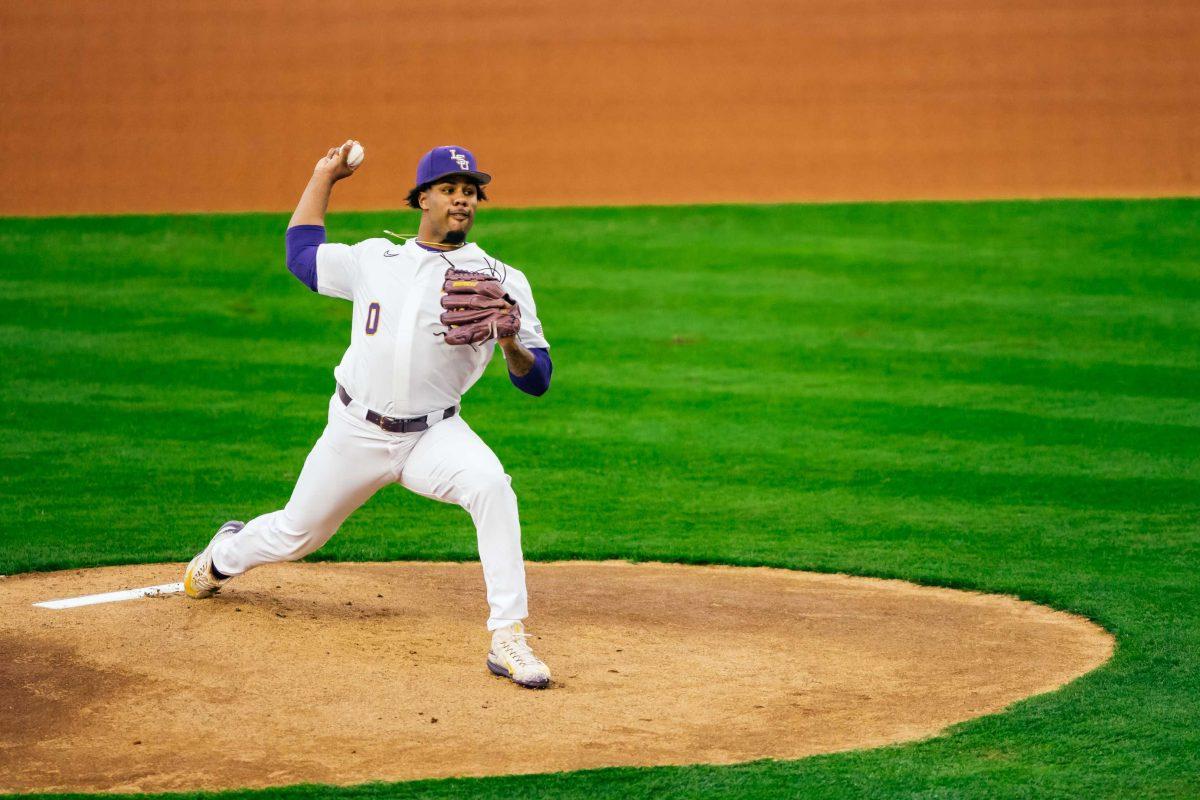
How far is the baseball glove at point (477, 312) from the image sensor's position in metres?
4.77

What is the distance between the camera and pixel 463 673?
197 inches

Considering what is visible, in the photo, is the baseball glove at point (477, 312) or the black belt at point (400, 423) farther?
the black belt at point (400, 423)

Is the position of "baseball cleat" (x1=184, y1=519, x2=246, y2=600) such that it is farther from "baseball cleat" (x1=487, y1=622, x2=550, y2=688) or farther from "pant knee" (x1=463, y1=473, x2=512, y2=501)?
"baseball cleat" (x1=487, y1=622, x2=550, y2=688)

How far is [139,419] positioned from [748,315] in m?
5.22

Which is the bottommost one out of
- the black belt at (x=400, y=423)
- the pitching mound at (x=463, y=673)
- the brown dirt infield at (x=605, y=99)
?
the pitching mound at (x=463, y=673)

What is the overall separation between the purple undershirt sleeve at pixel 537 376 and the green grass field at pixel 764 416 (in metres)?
1.46

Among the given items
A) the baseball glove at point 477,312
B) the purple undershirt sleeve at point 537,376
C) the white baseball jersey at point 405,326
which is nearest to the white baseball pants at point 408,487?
the white baseball jersey at point 405,326

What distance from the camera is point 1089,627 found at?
5.70m

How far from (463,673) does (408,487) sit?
645 mm

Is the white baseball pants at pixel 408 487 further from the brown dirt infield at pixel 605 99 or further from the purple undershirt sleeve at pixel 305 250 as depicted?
the brown dirt infield at pixel 605 99

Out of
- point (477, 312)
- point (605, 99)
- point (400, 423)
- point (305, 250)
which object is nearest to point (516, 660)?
point (400, 423)

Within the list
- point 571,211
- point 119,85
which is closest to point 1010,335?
point 571,211

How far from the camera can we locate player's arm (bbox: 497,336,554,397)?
484 centimetres

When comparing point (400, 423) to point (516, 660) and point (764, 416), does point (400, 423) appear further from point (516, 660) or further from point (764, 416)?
point (764, 416)
